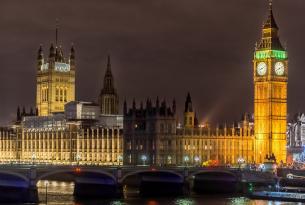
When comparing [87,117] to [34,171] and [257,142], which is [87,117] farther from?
[34,171]

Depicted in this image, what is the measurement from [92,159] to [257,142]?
97.6 feet

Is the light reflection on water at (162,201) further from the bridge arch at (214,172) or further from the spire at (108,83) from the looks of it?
the spire at (108,83)

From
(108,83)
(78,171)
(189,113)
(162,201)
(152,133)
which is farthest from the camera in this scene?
(108,83)

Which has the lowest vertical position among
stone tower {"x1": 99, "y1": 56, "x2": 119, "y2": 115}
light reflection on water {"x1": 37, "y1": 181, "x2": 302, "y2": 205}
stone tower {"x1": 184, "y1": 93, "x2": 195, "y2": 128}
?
light reflection on water {"x1": 37, "y1": 181, "x2": 302, "y2": 205}

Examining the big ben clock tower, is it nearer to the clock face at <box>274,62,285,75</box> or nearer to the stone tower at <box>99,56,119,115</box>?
the clock face at <box>274,62,285,75</box>

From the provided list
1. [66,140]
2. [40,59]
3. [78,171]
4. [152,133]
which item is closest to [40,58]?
[40,59]

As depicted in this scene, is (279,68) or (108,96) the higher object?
(279,68)

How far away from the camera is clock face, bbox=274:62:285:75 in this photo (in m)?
127

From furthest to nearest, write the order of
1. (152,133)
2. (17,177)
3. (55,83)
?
(55,83) < (152,133) < (17,177)

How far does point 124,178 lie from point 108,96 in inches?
2711

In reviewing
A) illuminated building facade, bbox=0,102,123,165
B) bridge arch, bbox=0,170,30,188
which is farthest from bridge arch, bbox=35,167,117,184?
illuminated building facade, bbox=0,102,123,165

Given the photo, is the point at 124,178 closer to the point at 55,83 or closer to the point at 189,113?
the point at 189,113

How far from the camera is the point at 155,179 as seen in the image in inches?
4181

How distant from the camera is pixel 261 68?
127375 millimetres
